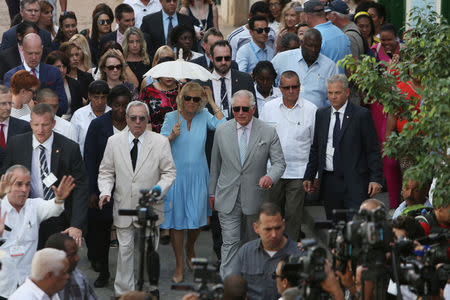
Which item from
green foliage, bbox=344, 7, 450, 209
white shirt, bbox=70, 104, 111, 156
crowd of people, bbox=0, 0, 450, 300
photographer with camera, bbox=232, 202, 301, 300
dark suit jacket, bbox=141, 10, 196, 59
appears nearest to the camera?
green foliage, bbox=344, 7, 450, 209

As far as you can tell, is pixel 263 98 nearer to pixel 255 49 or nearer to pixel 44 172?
pixel 255 49

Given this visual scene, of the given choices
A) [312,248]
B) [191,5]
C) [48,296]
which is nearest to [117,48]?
[191,5]

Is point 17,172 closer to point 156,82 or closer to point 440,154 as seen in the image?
point 156,82

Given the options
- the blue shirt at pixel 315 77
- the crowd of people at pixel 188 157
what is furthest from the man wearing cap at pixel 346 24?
the blue shirt at pixel 315 77

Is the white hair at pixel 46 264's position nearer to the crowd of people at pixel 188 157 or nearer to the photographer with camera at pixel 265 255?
the crowd of people at pixel 188 157

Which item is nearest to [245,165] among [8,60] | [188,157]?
[188,157]

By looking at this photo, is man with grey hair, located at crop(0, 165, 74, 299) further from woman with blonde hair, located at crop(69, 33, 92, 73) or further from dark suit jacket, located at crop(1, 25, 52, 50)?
dark suit jacket, located at crop(1, 25, 52, 50)

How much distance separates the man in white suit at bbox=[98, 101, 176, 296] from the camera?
10.8 meters

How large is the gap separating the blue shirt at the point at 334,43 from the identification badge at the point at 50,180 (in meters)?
5.03

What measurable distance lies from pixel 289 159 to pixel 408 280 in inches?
172

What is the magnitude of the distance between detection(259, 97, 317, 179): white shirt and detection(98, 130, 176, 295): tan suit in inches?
64.4

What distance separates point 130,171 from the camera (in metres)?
10.9

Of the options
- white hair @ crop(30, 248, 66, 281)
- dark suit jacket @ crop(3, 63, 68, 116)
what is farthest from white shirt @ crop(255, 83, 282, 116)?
white hair @ crop(30, 248, 66, 281)

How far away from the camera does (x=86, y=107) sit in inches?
482
